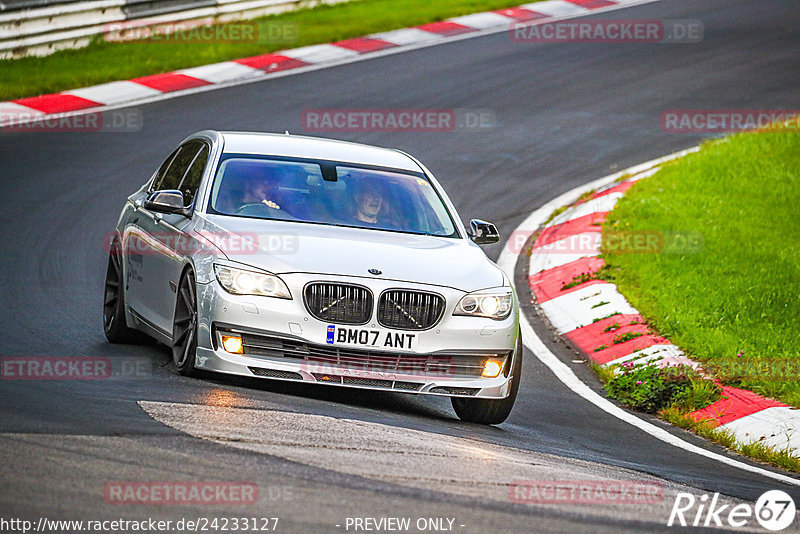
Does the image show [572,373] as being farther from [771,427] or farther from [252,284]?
[252,284]

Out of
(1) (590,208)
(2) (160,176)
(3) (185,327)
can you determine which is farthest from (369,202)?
(1) (590,208)

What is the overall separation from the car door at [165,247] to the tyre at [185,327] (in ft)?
0.46

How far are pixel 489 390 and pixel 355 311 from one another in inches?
41.0

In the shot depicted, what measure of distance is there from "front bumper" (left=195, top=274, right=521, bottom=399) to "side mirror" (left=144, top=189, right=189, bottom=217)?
899mm

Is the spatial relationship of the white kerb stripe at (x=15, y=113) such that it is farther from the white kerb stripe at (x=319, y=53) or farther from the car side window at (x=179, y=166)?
the car side window at (x=179, y=166)

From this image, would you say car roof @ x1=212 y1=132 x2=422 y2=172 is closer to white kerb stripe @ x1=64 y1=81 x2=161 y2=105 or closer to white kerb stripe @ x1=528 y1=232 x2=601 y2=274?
white kerb stripe @ x1=528 y1=232 x2=601 y2=274

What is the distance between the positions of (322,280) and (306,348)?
40 cm

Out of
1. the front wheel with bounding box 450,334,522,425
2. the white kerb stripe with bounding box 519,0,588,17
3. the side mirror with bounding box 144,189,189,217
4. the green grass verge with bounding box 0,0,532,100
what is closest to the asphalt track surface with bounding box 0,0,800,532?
the front wheel with bounding box 450,334,522,425

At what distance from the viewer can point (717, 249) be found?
12828 mm

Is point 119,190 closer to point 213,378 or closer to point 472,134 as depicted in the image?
point 472,134

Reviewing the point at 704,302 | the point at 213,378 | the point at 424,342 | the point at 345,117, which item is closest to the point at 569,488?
the point at 424,342

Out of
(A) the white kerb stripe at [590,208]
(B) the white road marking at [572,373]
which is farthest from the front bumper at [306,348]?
(A) the white kerb stripe at [590,208]

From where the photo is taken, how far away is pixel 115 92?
59.8ft

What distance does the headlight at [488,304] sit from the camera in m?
7.82
